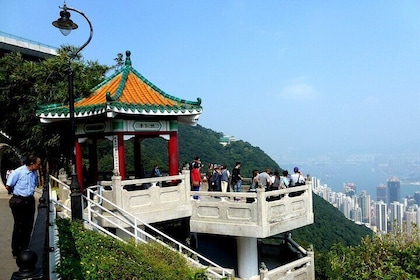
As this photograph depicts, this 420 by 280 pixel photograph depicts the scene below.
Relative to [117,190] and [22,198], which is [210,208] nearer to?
[117,190]

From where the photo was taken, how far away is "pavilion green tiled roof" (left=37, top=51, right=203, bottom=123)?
33.9 ft

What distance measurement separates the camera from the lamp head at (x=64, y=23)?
29.5 feet

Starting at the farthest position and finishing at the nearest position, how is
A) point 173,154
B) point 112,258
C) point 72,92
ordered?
point 173,154 → point 72,92 → point 112,258

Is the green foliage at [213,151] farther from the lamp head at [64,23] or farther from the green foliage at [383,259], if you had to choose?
the lamp head at [64,23]

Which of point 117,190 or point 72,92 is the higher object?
point 72,92

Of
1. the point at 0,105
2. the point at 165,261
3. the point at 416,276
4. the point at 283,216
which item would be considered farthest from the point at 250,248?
the point at 0,105

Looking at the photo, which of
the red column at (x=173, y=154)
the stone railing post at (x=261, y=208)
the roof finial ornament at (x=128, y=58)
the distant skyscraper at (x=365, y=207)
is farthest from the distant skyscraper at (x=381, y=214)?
the roof finial ornament at (x=128, y=58)

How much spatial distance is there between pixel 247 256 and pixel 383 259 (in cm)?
490

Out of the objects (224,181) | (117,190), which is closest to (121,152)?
(117,190)

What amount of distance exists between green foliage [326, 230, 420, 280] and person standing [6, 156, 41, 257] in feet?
33.4

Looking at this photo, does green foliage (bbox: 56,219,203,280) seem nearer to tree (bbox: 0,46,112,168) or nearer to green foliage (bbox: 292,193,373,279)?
tree (bbox: 0,46,112,168)

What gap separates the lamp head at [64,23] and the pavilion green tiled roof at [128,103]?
1.83 m

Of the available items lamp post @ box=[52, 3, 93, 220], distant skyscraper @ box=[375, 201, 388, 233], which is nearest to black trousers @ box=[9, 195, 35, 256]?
lamp post @ box=[52, 3, 93, 220]

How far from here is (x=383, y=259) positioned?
41.3 feet
